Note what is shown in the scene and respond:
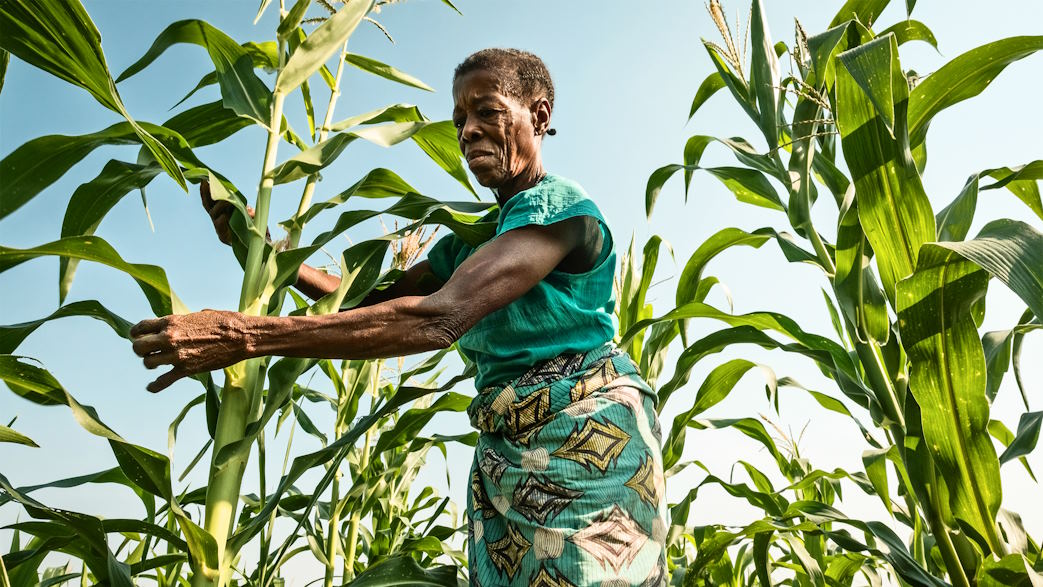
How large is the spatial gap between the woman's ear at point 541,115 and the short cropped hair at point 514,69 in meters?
0.01

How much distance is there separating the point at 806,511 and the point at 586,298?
27.3 inches

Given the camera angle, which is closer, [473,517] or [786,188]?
[473,517]

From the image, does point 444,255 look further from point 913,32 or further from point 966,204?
point 913,32

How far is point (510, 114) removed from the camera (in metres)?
1.47

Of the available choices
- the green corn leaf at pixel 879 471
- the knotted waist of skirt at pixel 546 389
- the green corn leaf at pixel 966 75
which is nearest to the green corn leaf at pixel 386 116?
the knotted waist of skirt at pixel 546 389

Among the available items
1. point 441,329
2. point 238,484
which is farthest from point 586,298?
point 238,484

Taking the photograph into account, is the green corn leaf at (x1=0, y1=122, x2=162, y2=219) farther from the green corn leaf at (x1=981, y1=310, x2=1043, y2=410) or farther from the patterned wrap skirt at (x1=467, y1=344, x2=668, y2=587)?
the green corn leaf at (x1=981, y1=310, x2=1043, y2=410)

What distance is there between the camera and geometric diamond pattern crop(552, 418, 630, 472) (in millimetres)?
1195

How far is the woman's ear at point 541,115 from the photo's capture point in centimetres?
155

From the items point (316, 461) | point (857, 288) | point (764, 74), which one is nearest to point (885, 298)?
point (857, 288)

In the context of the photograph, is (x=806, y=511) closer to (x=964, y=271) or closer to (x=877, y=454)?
(x=877, y=454)

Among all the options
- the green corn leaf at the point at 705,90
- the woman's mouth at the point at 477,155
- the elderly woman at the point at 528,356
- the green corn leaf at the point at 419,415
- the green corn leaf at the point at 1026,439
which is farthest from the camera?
the green corn leaf at the point at 705,90

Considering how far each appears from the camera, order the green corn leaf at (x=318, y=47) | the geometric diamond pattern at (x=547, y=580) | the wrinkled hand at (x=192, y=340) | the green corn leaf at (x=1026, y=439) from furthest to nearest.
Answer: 1. the green corn leaf at (x=318, y=47)
2. the green corn leaf at (x=1026, y=439)
3. the geometric diamond pattern at (x=547, y=580)
4. the wrinkled hand at (x=192, y=340)

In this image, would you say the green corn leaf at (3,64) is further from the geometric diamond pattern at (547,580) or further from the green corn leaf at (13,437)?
→ the geometric diamond pattern at (547,580)
